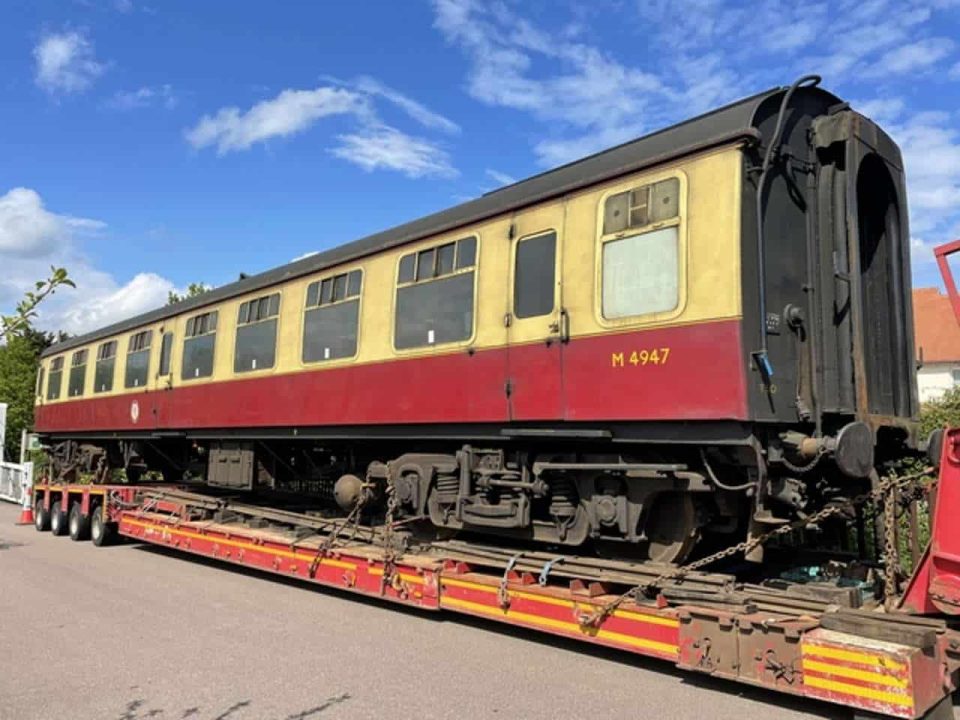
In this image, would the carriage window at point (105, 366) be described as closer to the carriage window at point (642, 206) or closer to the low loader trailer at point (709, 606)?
the low loader trailer at point (709, 606)

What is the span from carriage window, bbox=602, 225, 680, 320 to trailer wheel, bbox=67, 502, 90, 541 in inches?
463

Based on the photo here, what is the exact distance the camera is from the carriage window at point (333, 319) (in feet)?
28.7

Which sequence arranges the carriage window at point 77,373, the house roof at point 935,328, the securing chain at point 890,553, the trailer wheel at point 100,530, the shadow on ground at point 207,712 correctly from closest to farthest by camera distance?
the shadow on ground at point 207,712
the securing chain at point 890,553
the trailer wheel at point 100,530
the carriage window at point 77,373
the house roof at point 935,328

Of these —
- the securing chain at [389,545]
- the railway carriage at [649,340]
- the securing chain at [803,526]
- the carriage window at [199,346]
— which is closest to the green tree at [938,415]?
the railway carriage at [649,340]

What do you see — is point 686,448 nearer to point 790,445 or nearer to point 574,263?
point 790,445

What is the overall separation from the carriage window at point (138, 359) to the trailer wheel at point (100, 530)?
7.38 feet

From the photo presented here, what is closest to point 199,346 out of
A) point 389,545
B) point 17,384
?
point 389,545

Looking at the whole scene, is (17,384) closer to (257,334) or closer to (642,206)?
(257,334)

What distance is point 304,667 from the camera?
19.6 ft

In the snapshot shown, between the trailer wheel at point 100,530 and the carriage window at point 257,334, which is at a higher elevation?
the carriage window at point 257,334

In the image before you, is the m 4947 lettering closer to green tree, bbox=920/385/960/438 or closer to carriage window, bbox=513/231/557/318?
carriage window, bbox=513/231/557/318

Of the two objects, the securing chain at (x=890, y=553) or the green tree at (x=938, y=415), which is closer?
the securing chain at (x=890, y=553)

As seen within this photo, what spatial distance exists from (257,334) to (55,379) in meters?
9.89

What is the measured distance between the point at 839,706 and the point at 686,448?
6.28 feet
